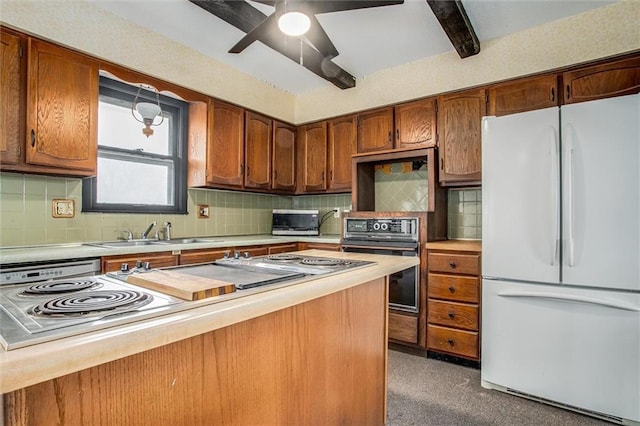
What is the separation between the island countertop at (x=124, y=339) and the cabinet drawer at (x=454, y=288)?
1933mm

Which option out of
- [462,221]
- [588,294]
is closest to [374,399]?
[588,294]

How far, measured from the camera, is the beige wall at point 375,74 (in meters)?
2.21

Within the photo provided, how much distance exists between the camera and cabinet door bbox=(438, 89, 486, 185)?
2789mm

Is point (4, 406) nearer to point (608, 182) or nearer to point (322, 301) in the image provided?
point (322, 301)

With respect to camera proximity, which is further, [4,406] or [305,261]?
[305,261]

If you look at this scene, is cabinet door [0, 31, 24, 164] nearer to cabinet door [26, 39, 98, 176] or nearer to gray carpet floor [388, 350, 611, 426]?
cabinet door [26, 39, 98, 176]

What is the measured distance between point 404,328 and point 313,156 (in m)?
2.04

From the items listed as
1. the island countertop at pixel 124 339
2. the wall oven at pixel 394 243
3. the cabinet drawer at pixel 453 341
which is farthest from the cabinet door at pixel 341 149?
the island countertop at pixel 124 339

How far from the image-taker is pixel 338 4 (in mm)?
1848

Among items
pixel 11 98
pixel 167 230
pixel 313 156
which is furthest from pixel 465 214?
pixel 11 98

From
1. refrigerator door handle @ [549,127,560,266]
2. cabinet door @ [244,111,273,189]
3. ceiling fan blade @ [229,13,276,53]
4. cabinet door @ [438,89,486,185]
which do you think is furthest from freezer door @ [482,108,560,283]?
cabinet door @ [244,111,273,189]

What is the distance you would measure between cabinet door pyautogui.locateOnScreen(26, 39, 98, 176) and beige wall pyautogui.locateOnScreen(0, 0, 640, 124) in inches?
4.3

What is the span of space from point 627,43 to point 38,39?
12.2ft

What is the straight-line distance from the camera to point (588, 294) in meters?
1.89
